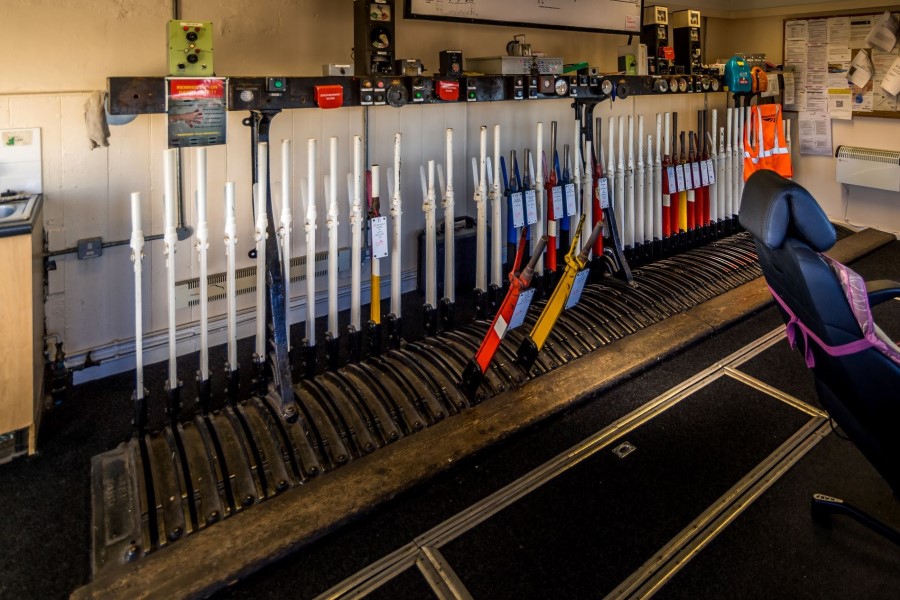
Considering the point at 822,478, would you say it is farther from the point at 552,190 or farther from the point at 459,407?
the point at 552,190

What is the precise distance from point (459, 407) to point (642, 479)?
0.74m

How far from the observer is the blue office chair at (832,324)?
159 centimetres

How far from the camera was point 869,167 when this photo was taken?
496cm

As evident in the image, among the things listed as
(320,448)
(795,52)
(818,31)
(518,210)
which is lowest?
(320,448)

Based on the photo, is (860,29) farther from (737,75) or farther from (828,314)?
(828,314)

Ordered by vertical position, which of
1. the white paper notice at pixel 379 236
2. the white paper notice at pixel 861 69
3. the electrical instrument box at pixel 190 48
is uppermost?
the white paper notice at pixel 861 69

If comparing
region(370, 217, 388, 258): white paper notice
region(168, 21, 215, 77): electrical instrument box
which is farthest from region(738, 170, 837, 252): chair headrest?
region(168, 21, 215, 77): electrical instrument box

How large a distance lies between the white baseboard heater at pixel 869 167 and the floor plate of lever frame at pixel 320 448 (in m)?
2.64

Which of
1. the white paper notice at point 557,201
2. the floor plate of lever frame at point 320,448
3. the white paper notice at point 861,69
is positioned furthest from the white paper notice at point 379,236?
the white paper notice at point 861,69

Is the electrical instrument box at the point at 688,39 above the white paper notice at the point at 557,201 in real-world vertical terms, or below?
above

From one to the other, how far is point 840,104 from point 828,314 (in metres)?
4.43

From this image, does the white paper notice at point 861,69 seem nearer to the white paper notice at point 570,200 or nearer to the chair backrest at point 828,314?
the white paper notice at point 570,200

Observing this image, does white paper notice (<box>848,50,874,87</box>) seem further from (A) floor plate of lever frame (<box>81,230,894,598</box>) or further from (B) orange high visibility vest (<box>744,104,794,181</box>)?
(A) floor plate of lever frame (<box>81,230,894,598</box>)

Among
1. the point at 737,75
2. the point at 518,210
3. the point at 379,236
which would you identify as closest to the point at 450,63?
the point at 518,210
